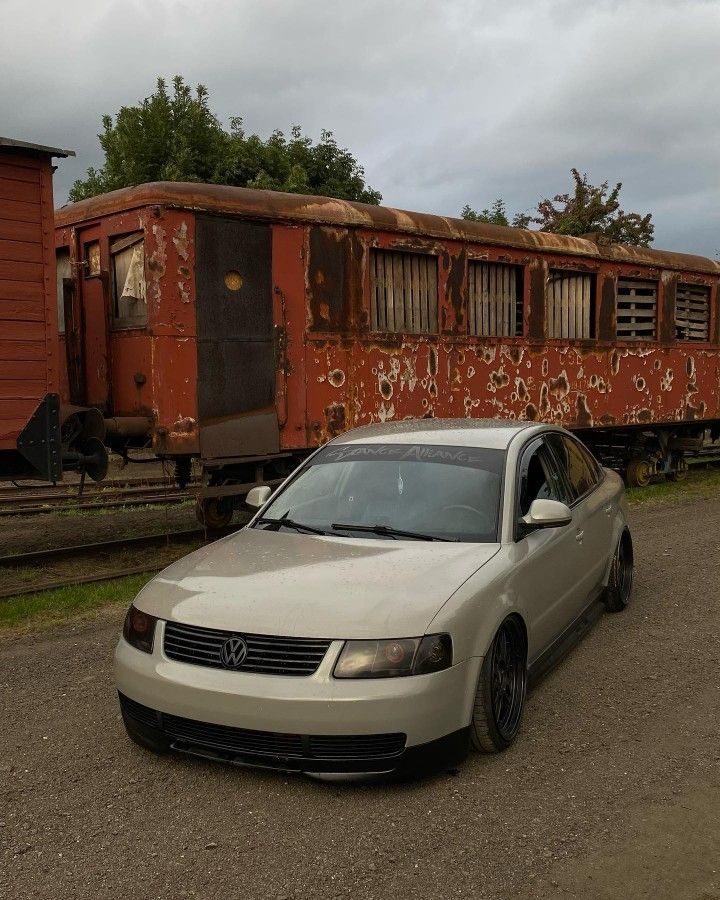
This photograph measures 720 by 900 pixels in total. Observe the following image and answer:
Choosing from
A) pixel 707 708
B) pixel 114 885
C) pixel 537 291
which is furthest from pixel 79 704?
pixel 537 291

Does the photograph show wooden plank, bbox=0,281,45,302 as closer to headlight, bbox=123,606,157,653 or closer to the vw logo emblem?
headlight, bbox=123,606,157,653

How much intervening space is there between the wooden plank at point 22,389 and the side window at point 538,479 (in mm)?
4113

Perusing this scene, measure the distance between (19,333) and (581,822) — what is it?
557 centimetres

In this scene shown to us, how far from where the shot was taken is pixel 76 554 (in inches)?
346

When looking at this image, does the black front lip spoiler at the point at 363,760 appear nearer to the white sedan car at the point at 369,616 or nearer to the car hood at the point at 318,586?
the white sedan car at the point at 369,616

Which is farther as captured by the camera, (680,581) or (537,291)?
(537,291)

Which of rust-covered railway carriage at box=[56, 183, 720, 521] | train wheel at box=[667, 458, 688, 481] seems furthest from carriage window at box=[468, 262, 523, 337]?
train wheel at box=[667, 458, 688, 481]

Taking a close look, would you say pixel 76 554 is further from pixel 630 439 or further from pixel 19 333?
pixel 630 439

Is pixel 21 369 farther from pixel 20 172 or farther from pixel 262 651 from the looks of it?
pixel 262 651

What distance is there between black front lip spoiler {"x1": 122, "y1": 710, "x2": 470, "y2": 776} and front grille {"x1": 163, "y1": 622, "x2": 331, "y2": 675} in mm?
334

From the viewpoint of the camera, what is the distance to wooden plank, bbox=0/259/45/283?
6930 mm

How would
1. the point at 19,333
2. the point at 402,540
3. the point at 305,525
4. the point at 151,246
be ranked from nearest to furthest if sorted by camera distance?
the point at 402,540, the point at 305,525, the point at 19,333, the point at 151,246

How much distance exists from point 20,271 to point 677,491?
32.5ft

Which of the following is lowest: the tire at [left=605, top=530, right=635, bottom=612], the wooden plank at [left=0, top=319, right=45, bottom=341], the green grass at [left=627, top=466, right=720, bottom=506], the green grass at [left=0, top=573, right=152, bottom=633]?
the green grass at [left=627, top=466, right=720, bottom=506]
